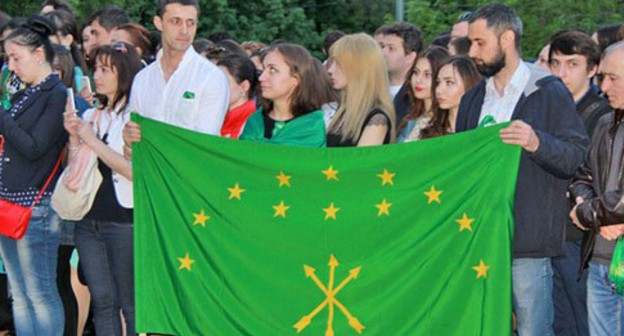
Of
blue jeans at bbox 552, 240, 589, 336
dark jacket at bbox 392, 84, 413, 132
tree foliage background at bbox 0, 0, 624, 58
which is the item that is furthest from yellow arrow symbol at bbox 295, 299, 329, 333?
tree foliage background at bbox 0, 0, 624, 58

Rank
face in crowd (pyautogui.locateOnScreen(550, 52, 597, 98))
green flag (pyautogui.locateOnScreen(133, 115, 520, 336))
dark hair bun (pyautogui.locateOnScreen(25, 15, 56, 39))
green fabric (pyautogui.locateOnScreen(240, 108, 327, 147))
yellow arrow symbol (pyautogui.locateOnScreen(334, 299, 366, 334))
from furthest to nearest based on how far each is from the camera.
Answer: face in crowd (pyautogui.locateOnScreen(550, 52, 597, 98)), dark hair bun (pyautogui.locateOnScreen(25, 15, 56, 39)), green fabric (pyautogui.locateOnScreen(240, 108, 327, 147)), yellow arrow symbol (pyautogui.locateOnScreen(334, 299, 366, 334)), green flag (pyautogui.locateOnScreen(133, 115, 520, 336))

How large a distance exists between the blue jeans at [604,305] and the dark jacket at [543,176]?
0.26 m

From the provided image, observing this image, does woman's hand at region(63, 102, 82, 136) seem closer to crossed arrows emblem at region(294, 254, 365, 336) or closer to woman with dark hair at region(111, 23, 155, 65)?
crossed arrows emblem at region(294, 254, 365, 336)

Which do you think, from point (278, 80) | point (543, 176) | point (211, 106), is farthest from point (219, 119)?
point (543, 176)

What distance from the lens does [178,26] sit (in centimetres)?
711

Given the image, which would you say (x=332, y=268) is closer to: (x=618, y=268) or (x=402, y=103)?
(x=618, y=268)

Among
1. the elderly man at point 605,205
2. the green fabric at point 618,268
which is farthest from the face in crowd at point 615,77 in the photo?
the green fabric at point 618,268

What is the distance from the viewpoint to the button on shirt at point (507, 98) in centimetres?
609

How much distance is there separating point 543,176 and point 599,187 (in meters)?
0.29

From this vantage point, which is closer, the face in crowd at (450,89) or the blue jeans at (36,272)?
the face in crowd at (450,89)

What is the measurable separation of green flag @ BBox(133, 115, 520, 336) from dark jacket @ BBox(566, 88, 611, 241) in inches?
45.3

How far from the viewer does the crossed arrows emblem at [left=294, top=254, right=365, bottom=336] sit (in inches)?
244

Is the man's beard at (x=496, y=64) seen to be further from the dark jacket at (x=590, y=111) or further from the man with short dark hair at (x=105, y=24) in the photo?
the man with short dark hair at (x=105, y=24)

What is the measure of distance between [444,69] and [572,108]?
3.63ft
